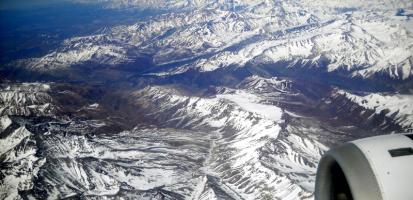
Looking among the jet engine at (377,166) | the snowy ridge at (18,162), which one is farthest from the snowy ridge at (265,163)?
the jet engine at (377,166)

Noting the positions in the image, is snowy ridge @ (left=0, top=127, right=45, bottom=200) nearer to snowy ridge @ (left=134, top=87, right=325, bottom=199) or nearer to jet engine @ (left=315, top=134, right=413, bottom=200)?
snowy ridge @ (left=134, top=87, right=325, bottom=199)

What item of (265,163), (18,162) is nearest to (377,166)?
(265,163)

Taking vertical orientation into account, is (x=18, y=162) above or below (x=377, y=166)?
below

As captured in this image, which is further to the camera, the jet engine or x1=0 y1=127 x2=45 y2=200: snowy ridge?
x1=0 y1=127 x2=45 y2=200: snowy ridge

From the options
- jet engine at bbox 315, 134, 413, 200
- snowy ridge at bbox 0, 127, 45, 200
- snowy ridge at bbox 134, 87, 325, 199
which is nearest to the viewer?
jet engine at bbox 315, 134, 413, 200

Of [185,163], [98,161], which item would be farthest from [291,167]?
[98,161]

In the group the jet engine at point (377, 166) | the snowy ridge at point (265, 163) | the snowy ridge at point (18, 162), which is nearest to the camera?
the jet engine at point (377, 166)

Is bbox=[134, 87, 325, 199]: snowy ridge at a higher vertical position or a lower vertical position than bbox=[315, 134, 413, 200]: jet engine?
lower

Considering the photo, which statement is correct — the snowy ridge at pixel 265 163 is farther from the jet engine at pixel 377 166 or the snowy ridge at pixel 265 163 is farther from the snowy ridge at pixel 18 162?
the jet engine at pixel 377 166

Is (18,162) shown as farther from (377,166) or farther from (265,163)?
(377,166)

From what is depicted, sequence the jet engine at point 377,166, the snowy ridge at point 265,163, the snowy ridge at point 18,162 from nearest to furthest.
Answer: the jet engine at point 377,166 < the snowy ridge at point 265,163 < the snowy ridge at point 18,162

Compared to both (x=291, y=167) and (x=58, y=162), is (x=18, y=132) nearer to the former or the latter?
(x=58, y=162)

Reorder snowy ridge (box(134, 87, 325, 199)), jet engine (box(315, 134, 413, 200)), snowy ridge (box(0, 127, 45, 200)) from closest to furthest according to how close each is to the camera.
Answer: jet engine (box(315, 134, 413, 200)), snowy ridge (box(134, 87, 325, 199)), snowy ridge (box(0, 127, 45, 200))

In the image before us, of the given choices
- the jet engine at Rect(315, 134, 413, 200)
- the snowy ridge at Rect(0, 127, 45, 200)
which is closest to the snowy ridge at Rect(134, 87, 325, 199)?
the snowy ridge at Rect(0, 127, 45, 200)
